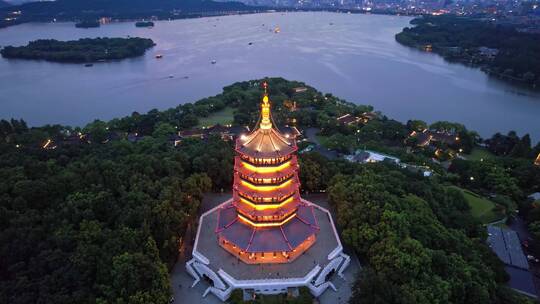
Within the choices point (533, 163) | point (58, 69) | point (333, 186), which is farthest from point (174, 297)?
point (58, 69)

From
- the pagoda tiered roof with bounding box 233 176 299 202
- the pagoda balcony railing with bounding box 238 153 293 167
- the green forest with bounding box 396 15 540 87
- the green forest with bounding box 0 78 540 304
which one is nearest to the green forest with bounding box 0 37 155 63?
the green forest with bounding box 0 78 540 304

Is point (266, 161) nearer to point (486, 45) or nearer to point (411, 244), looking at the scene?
point (411, 244)

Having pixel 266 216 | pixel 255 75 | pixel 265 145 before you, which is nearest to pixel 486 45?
pixel 255 75

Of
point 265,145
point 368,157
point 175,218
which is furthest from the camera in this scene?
point 368,157

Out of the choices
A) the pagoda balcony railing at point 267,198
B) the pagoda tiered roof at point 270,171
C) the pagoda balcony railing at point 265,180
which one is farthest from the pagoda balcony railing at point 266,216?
the pagoda tiered roof at point 270,171

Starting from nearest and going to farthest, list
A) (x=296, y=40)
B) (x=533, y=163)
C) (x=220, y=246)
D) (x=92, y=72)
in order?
1. (x=220, y=246)
2. (x=533, y=163)
3. (x=92, y=72)
4. (x=296, y=40)

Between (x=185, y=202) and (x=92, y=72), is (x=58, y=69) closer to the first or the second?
(x=92, y=72)

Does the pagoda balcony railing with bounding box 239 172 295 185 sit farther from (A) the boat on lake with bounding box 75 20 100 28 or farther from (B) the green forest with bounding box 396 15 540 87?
(A) the boat on lake with bounding box 75 20 100 28
